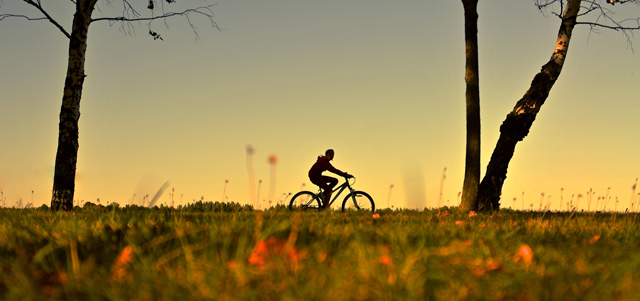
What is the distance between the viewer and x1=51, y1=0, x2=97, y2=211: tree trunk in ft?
43.8

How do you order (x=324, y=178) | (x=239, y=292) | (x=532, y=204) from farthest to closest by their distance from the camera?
1. (x=324, y=178)
2. (x=532, y=204)
3. (x=239, y=292)

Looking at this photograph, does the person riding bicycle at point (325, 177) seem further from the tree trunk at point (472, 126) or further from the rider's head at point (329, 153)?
the tree trunk at point (472, 126)

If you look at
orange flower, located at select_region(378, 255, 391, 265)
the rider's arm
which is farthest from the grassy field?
the rider's arm

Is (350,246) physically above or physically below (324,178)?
below

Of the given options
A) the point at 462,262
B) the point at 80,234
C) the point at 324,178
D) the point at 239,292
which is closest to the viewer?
the point at 239,292

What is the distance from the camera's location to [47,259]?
456 cm

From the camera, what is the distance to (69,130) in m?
13.4

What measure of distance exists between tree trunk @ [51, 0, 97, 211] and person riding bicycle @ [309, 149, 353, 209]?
5.67 metres

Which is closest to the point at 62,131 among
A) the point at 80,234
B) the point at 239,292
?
the point at 80,234

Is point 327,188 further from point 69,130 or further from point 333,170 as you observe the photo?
point 69,130

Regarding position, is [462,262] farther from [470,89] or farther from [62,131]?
[62,131]

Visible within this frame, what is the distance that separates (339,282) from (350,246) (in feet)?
4.41

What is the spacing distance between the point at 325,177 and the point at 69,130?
242 inches

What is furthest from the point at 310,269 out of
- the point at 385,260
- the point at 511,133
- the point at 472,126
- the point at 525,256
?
the point at 511,133
